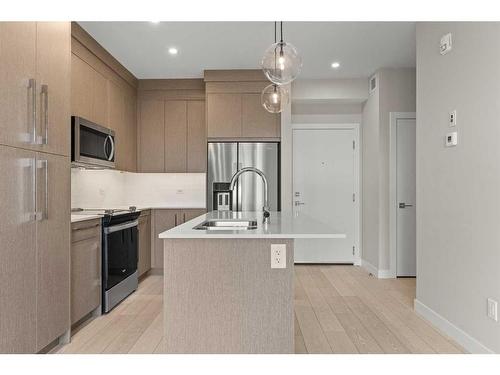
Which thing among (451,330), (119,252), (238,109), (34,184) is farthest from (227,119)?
(451,330)

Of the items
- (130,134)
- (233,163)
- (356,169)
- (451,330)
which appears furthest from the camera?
(356,169)

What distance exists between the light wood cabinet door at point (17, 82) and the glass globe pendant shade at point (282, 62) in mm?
1384

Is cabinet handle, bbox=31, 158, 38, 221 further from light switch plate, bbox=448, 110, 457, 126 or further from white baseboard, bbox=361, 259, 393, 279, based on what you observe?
white baseboard, bbox=361, 259, 393, 279

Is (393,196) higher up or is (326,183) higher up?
(326,183)

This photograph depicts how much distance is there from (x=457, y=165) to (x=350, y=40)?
1.77 metres

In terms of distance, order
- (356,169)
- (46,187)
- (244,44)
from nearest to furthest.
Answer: (46,187)
(244,44)
(356,169)

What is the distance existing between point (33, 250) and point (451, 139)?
282 cm

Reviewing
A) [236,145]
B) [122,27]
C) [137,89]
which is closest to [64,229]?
[122,27]

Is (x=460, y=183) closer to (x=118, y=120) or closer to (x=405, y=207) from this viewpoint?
(x=405, y=207)

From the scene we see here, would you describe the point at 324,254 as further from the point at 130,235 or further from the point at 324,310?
the point at 130,235

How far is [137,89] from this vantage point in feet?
17.0

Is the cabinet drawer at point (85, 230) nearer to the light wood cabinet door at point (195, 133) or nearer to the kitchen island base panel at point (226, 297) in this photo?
the kitchen island base panel at point (226, 297)

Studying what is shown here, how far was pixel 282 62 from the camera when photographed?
2492 mm

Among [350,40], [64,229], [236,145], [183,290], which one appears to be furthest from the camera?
[236,145]
